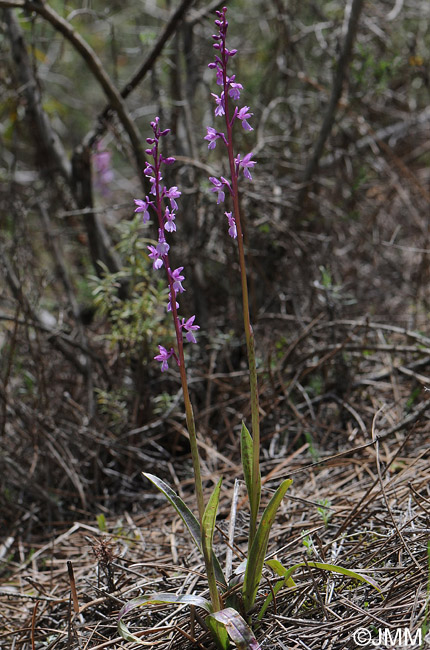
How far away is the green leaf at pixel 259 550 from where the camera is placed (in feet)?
5.12

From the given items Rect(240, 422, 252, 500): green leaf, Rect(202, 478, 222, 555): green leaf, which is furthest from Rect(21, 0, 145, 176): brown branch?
Rect(202, 478, 222, 555): green leaf

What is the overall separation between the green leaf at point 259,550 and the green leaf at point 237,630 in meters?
0.13

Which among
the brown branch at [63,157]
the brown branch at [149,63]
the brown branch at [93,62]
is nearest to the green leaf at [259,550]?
the brown branch at [63,157]

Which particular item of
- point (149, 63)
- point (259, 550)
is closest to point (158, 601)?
point (259, 550)

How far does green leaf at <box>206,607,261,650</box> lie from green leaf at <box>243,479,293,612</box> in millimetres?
134

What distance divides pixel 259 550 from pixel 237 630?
21cm

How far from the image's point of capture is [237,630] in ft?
4.76

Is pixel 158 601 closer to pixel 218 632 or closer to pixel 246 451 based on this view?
pixel 218 632

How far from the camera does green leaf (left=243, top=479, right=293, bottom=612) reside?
1562mm

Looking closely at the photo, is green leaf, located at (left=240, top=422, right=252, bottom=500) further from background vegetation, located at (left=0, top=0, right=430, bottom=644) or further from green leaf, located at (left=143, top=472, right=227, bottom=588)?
background vegetation, located at (left=0, top=0, right=430, bottom=644)

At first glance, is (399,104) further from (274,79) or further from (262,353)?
(262,353)

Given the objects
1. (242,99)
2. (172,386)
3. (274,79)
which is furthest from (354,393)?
(274,79)

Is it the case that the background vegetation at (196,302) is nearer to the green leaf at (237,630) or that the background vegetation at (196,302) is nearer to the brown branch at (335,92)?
the brown branch at (335,92)

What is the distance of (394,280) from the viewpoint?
13.7ft
